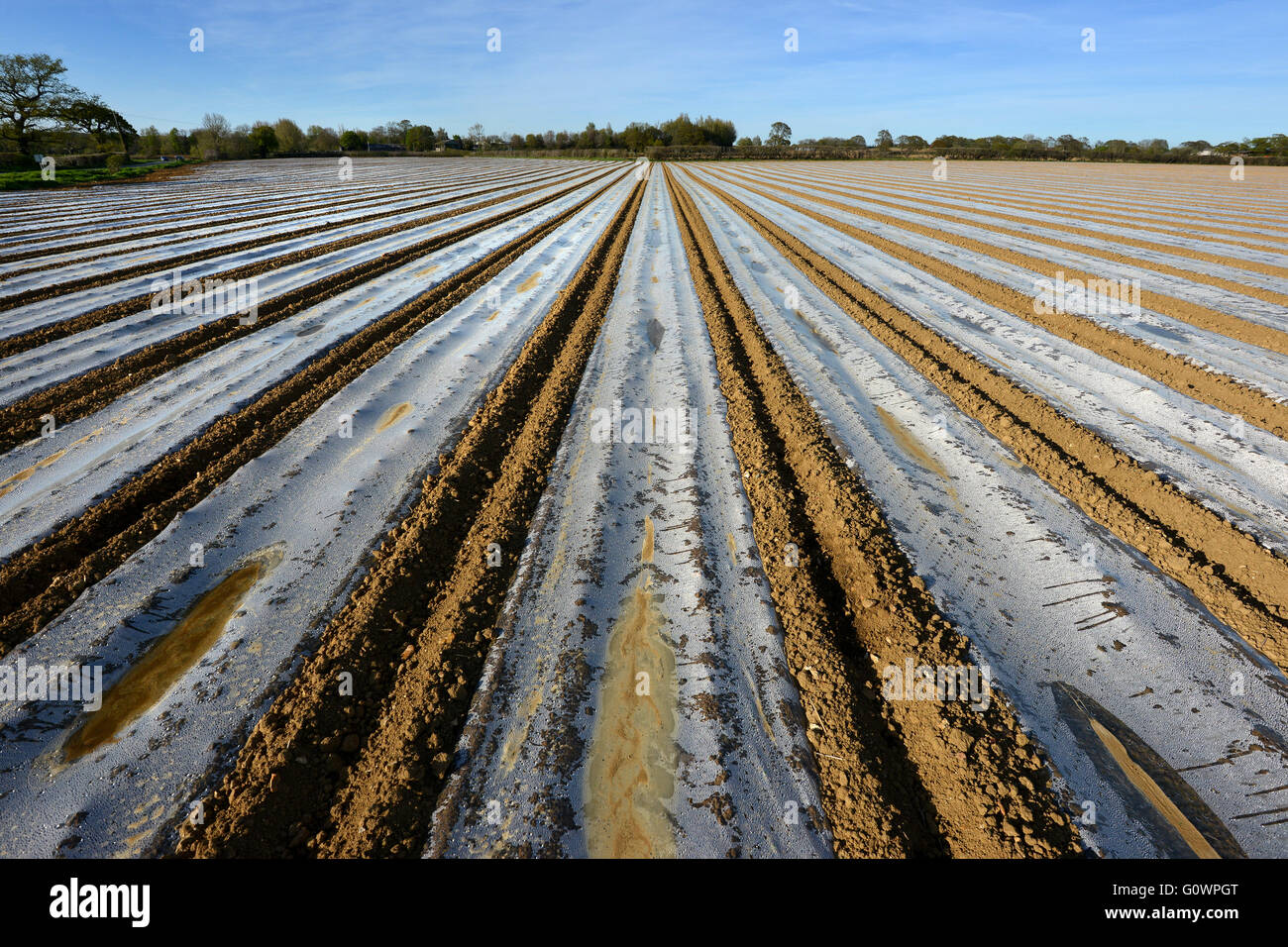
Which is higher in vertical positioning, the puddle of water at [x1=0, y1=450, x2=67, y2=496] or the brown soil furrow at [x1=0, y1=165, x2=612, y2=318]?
the brown soil furrow at [x1=0, y1=165, x2=612, y2=318]

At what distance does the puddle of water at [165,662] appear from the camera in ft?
8.20

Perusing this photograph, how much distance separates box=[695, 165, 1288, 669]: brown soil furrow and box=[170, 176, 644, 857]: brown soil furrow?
417 centimetres

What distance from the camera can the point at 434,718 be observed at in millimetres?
2561

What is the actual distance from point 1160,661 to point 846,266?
953cm

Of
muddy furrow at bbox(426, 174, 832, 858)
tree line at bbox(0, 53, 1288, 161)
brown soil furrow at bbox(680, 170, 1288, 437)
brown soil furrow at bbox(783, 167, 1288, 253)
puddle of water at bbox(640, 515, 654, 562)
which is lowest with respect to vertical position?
muddy furrow at bbox(426, 174, 832, 858)

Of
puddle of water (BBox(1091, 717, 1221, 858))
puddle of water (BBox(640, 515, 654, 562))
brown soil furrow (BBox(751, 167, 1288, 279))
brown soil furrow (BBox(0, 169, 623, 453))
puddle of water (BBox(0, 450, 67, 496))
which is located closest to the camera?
puddle of water (BBox(1091, 717, 1221, 858))

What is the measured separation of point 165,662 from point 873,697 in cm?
369

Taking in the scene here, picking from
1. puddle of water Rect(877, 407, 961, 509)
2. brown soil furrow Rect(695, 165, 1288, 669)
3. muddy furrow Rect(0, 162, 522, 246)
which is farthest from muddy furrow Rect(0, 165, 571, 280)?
brown soil furrow Rect(695, 165, 1288, 669)

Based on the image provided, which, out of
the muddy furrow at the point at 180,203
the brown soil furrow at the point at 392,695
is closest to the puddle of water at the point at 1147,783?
the brown soil furrow at the point at 392,695

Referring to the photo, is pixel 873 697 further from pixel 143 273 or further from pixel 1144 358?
pixel 143 273

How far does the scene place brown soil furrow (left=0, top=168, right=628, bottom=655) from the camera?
10.6 ft

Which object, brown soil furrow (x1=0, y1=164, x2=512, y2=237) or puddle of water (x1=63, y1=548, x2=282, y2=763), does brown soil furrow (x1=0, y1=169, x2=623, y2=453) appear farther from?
brown soil furrow (x1=0, y1=164, x2=512, y2=237)

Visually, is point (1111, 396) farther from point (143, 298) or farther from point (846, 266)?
point (143, 298)

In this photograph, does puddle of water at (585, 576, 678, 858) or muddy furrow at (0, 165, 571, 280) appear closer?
puddle of water at (585, 576, 678, 858)
